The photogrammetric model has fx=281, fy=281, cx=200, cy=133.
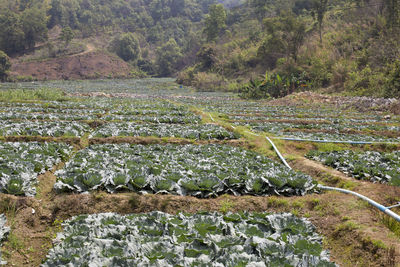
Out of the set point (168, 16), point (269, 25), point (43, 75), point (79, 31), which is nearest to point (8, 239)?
point (269, 25)

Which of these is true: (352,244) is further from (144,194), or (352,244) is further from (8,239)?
(8,239)

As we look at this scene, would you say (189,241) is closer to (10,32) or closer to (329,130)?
(329,130)

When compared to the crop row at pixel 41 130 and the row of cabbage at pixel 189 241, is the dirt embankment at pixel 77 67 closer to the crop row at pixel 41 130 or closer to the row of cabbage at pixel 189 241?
the crop row at pixel 41 130

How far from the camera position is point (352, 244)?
4609 millimetres

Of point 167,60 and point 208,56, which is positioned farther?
point 167,60

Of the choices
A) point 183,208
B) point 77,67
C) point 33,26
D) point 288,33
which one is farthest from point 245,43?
point 183,208

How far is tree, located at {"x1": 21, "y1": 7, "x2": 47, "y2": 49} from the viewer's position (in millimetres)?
89519

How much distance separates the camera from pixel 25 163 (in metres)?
6.70

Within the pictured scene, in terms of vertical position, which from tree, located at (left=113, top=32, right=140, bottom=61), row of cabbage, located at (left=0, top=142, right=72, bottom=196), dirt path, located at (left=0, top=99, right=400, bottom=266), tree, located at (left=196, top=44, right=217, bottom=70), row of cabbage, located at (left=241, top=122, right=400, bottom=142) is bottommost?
row of cabbage, located at (left=241, top=122, right=400, bottom=142)

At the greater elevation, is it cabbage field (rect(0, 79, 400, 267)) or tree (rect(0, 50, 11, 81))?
tree (rect(0, 50, 11, 81))

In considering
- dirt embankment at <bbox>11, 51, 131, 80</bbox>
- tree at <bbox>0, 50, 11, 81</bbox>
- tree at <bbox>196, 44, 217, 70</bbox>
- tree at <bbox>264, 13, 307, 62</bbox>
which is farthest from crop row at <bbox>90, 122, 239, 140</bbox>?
dirt embankment at <bbox>11, 51, 131, 80</bbox>

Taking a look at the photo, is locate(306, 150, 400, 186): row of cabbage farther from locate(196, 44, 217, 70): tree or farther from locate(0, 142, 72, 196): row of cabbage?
locate(196, 44, 217, 70): tree

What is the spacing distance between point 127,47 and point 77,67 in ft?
96.2

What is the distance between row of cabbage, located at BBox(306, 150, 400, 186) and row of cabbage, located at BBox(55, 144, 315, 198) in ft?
6.79
